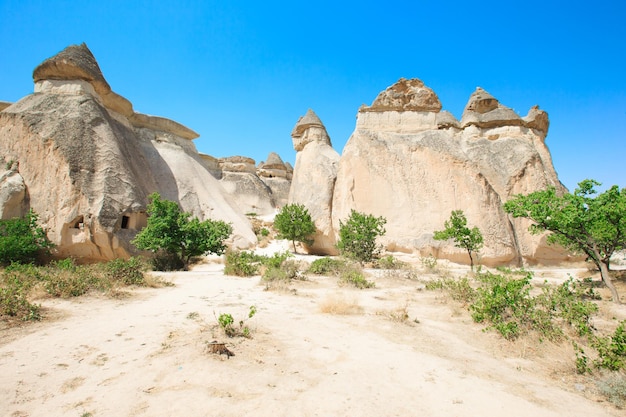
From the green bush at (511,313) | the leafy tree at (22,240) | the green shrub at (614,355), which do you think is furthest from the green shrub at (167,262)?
the green shrub at (614,355)

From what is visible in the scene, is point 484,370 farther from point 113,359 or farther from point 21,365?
point 21,365

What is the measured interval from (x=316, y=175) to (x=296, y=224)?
373 cm

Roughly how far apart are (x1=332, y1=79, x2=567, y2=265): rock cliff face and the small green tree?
54.8 inches

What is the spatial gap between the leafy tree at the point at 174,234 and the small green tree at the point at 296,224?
509 cm

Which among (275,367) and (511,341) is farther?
(511,341)

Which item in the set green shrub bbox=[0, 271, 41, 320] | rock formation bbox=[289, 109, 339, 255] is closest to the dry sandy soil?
green shrub bbox=[0, 271, 41, 320]

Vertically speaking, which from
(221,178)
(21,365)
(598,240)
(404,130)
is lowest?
(21,365)

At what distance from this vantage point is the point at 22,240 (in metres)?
10.7

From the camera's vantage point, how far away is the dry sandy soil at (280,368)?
8.64 feet

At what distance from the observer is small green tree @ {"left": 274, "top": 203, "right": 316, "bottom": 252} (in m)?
17.1

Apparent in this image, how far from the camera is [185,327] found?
4434 millimetres

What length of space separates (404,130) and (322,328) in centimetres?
1558

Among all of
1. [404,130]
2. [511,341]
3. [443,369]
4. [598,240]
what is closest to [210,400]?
[443,369]

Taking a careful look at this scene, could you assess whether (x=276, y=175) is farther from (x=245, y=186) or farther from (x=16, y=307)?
(x=16, y=307)
